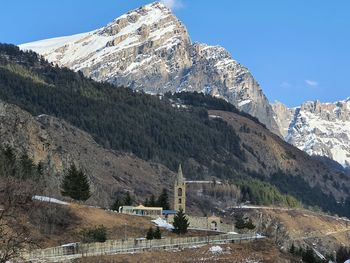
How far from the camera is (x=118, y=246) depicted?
102 metres

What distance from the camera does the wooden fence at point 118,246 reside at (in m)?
89.2

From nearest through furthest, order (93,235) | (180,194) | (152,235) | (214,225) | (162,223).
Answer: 1. (93,235)
2. (152,235)
3. (162,223)
4. (214,225)
5. (180,194)

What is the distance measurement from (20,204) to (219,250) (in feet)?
245

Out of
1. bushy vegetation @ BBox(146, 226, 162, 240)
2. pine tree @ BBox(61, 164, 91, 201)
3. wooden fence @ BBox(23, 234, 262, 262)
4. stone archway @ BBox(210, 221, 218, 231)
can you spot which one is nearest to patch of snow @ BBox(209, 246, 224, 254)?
wooden fence @ BBox(23, 234, 262, 262)

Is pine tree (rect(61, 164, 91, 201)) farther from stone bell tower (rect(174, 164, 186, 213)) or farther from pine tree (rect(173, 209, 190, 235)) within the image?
stone bell tower (rect(174, 164, 186, 213))

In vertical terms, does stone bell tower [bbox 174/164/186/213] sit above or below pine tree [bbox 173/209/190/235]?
above

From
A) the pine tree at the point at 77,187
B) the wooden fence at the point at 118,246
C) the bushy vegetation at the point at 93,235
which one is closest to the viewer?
the wooden fence at the point at 118,246

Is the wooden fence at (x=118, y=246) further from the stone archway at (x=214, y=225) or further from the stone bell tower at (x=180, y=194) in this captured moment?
the stone bell tower at (x=180, y=194)

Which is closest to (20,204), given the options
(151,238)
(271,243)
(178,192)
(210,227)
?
(151,238)

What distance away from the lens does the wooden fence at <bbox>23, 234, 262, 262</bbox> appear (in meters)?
89.2

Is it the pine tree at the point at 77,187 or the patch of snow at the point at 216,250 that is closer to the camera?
the patch of snow at the point at 216,250

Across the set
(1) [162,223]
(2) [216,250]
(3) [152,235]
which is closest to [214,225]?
(1) [162,223]

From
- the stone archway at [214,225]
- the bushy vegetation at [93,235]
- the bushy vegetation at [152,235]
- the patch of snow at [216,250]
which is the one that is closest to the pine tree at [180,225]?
the patch of snow at [216,250]

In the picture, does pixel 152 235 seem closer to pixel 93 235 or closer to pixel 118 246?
pixel 118 246
